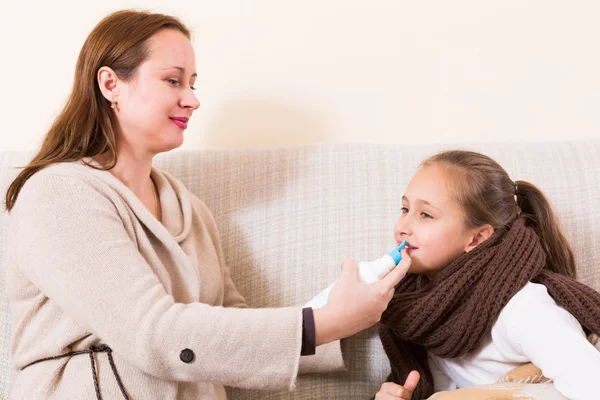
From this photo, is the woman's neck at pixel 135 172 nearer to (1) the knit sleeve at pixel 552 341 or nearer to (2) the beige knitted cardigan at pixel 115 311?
(2) the beige knitted cardigan at pixel 115 311

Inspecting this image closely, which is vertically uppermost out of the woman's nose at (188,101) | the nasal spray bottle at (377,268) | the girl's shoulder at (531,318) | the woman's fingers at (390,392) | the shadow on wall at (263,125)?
the woman's nose at (188,101)

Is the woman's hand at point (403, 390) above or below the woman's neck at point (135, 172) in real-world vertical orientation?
below

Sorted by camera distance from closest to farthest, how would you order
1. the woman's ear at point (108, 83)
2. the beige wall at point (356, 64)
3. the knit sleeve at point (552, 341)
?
the knit sleeve at point (552, 341) → the woman's ear at point (108, 83) → the beige wall at point (356, 64)

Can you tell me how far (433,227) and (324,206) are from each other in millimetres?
321

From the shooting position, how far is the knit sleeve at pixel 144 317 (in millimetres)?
1076

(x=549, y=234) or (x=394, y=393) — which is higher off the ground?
(x=549, y=234)

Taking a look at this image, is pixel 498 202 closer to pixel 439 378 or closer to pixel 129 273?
pixel 439 378

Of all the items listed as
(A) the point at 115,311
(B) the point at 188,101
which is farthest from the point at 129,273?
(B) the point at 188,101

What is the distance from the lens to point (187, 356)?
107 centimetres

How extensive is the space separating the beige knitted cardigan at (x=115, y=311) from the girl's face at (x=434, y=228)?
0.36 m

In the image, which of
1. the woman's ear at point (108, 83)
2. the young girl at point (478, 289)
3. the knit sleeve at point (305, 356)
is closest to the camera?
the young girl at point (478, 289)

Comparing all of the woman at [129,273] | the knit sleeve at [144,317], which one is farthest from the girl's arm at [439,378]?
the knit sleeve at [144,317]

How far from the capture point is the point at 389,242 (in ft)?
5.02

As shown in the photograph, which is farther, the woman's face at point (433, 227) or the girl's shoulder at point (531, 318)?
the woman's face at point (433, 227)
